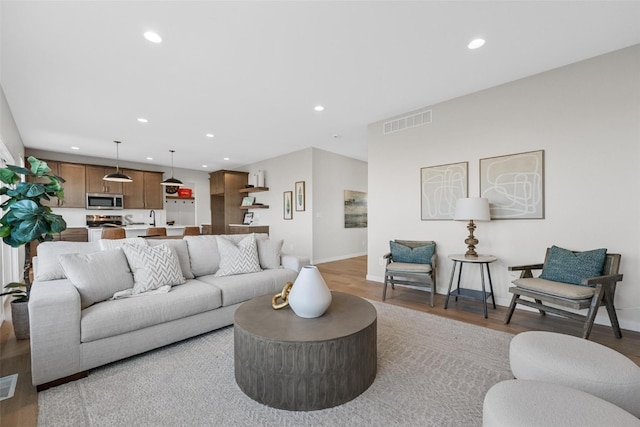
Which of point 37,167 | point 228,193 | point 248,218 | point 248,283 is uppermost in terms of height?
point 228,193

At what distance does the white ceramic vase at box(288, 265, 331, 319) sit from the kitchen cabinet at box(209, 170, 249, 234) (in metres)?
6.48

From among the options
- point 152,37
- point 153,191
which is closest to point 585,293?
point 152,37

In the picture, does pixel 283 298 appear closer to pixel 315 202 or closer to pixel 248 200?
pixel 315 202

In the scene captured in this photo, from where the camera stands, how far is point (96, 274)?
7.29 ft

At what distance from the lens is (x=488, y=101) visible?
3484 mm

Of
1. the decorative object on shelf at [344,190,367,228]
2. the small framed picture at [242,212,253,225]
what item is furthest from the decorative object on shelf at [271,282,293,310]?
the small framed picture at [242,212,253,225]

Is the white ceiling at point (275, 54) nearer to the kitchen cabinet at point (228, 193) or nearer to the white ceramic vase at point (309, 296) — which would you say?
the white ceramic vase at point (309, 296)

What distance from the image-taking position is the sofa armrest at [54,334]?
1.75 m

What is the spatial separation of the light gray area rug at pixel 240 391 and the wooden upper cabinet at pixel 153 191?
6.51 m

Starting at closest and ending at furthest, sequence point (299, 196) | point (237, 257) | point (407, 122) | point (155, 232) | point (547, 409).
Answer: point (547, 409) → point (237, 257) → point (407, 122) → point (155, 232) → point (299, 196)

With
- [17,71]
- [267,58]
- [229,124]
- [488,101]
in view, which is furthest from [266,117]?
[488,101]

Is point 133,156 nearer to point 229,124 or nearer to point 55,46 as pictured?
point 229,124

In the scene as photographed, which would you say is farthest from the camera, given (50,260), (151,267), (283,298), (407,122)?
(407,122)

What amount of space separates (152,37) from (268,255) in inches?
95.9
